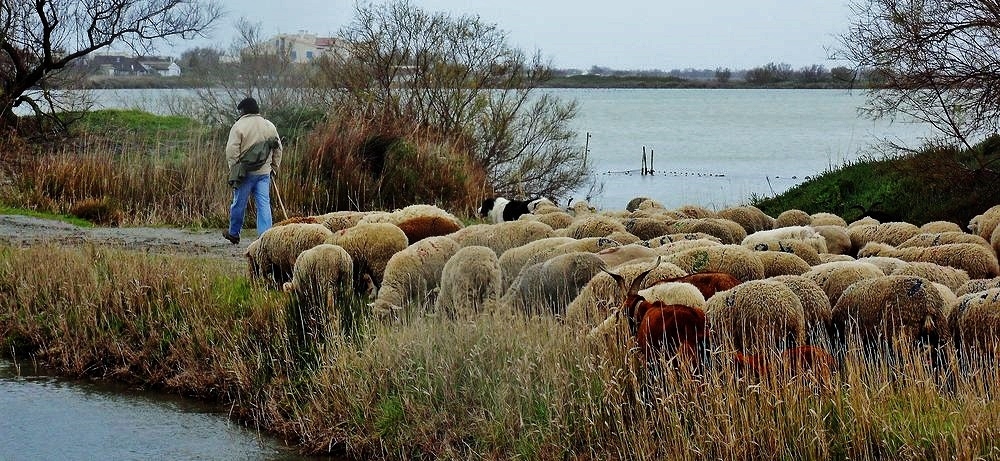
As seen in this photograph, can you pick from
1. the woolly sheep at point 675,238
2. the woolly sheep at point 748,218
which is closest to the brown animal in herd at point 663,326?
the woolly sheep at point 675,238

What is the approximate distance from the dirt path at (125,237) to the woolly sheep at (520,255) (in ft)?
17.2

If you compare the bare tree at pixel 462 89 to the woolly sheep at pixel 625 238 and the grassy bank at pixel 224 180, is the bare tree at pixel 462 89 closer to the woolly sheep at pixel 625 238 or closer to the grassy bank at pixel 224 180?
the grassy bank at pixel 224 180

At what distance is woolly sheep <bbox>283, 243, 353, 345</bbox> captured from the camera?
9.44 m

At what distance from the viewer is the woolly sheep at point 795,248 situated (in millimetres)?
9938

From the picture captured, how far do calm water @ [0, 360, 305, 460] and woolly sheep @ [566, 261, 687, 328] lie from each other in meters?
2.15

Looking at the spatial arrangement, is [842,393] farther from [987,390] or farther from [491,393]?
[491,393]

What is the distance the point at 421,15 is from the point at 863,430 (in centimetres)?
2319

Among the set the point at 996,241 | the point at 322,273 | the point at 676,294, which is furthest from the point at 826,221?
the point at 676,294

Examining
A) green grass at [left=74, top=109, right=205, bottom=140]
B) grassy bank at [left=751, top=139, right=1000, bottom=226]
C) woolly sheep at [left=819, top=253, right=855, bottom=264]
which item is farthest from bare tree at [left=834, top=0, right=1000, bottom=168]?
green grass at [left=74, top=109, right=205, bottom=140]

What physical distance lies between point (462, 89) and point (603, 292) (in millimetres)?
20095

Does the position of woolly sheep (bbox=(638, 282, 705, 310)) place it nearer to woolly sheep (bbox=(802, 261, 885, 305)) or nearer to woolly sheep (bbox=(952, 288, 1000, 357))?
woolly sheep (bbox=(802, 261, 885, 305))

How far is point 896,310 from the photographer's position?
7.50m

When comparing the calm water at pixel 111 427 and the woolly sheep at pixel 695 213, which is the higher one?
the woolly sheep at pixel 695 213

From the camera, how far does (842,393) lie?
6320 millimetres
